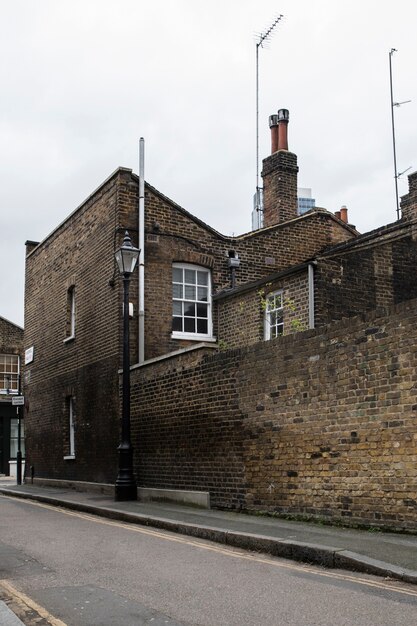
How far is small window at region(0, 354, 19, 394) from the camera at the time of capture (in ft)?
116

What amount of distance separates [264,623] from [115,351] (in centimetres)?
1231

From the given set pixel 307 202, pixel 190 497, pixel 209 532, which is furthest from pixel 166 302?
pixel 307 202

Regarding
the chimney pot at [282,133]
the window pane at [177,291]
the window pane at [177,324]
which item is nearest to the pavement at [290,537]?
the window pane at [177,324]

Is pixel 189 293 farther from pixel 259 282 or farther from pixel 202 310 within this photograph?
pixel 259 282

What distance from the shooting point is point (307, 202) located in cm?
5819

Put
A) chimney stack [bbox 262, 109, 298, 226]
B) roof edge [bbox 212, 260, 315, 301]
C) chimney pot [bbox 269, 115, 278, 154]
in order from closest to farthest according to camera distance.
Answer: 1. roof edge [bbox 212, 260, 315, 301]
2. chimney stack [bbox 262, 109, 298, 226]
3. chimney pot [bbox 269, 115, 278, 154]

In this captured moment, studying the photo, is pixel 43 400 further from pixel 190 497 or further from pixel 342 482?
pixel 342 482

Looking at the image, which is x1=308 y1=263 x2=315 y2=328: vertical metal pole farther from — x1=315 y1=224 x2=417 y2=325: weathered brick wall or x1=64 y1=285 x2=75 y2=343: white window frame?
x1=64 y1=285 x2=75 y2=343: white window frame

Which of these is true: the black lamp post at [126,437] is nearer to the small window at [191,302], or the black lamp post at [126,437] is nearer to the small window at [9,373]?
the small window at [191,302]

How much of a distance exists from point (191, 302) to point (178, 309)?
1.32 ft

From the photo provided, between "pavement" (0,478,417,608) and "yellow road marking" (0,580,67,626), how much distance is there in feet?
10.5

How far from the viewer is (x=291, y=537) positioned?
28.8ft

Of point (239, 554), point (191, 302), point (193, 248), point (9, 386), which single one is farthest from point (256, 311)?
point (9, 386)

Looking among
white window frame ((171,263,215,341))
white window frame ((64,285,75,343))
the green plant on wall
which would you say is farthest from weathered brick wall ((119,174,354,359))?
white window frame ((64,285,75,343))
